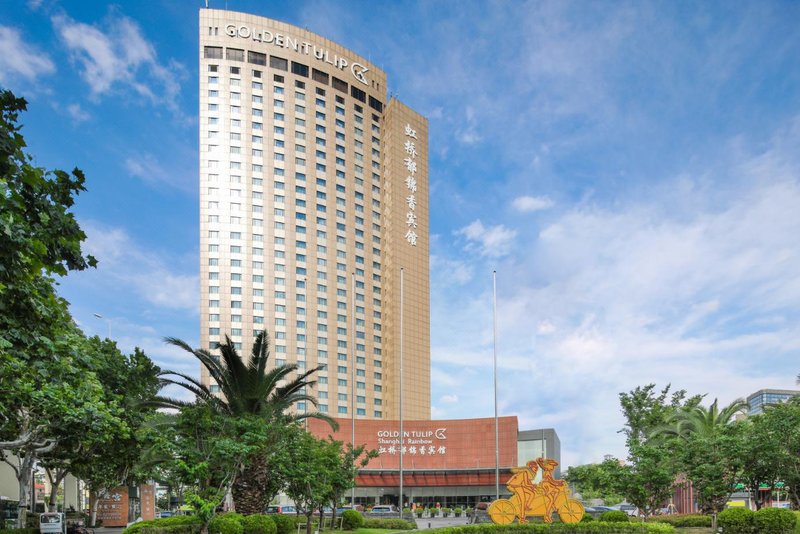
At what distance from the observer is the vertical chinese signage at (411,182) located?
112m

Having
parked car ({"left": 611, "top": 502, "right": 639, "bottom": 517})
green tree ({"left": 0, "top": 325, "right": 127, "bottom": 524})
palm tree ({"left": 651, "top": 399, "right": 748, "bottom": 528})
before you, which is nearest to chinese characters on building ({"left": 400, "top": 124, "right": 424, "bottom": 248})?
parked car ({"left": 611, "top": 502, "right": 639, "bottom": 517})

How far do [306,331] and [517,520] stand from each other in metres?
67.5

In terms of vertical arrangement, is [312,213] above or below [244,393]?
above


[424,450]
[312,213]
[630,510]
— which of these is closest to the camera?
[630,510]

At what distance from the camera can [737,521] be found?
99.6 ft

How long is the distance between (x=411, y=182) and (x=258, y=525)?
88.5m

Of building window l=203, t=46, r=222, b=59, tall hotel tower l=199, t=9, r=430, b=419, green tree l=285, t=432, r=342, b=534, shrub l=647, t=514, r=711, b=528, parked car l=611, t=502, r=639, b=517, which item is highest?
building window l=203, t=46, r=222, b=59

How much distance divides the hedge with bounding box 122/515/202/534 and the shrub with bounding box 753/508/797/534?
25.1 meters

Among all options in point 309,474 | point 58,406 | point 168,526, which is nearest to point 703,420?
point 309,474

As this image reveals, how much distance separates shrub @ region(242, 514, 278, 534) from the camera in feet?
98.1

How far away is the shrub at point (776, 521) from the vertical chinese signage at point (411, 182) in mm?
85336

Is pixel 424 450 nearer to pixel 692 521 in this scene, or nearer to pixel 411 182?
pixel 692 521

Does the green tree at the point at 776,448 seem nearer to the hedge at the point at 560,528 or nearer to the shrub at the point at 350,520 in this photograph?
the hedge at the point at 560,528

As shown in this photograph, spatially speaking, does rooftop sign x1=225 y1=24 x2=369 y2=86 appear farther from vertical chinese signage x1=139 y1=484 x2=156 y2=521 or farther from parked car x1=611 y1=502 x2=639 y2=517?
parked car x1=611 y1=502 x2=639 y2=517
